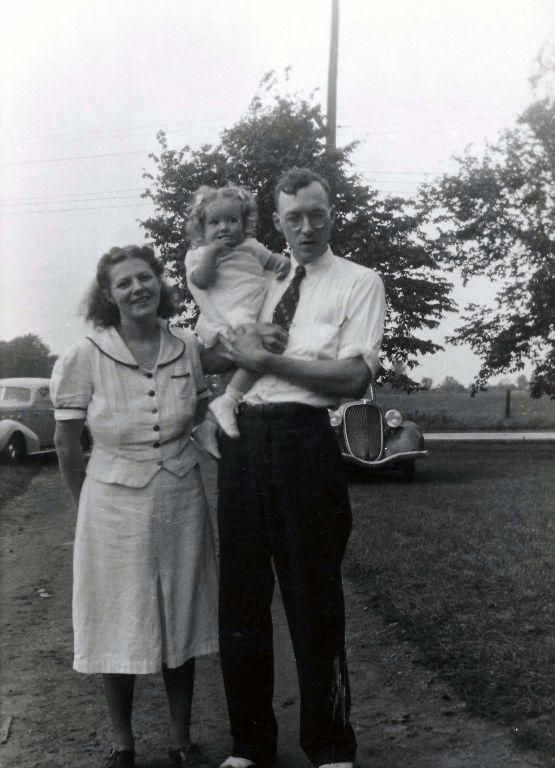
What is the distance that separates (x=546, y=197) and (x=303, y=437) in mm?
17781

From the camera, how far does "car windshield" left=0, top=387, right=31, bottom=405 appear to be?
53.7ft

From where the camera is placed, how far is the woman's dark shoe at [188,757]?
10.1 ft

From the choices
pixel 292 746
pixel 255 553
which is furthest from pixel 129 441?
pixel 292 746

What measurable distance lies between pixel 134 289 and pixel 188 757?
174 cm

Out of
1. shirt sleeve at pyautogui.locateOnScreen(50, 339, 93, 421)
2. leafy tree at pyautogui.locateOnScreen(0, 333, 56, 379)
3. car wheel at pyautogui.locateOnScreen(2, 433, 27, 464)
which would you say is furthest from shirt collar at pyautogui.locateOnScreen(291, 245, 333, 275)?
leafy tree at pyautogui.locateOnScreen(0, 333, 56, 379)

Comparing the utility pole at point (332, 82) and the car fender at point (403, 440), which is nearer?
the car fender at point (403, 440)

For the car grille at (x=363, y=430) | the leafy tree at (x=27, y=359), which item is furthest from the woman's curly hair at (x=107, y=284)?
the leafy tree at (x=27, y=359)

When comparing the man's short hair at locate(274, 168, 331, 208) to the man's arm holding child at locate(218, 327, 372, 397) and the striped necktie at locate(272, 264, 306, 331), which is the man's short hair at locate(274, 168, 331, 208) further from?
the man's arm holding child at locate(218, 327, 372, 397)

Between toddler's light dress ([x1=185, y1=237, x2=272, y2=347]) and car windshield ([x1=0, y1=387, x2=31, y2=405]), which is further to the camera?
car windshield ([x1=0, y1=387, x2=31, y2=405])

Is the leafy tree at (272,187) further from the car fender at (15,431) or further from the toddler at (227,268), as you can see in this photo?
the toddler at (227,268)

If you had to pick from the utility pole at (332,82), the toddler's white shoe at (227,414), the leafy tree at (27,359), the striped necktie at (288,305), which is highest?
the utility pole at (332,82)

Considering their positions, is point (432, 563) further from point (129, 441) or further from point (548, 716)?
point (129, 441)

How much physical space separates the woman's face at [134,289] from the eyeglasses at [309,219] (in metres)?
0.55

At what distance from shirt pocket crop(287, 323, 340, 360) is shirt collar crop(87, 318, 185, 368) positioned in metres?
0.49
